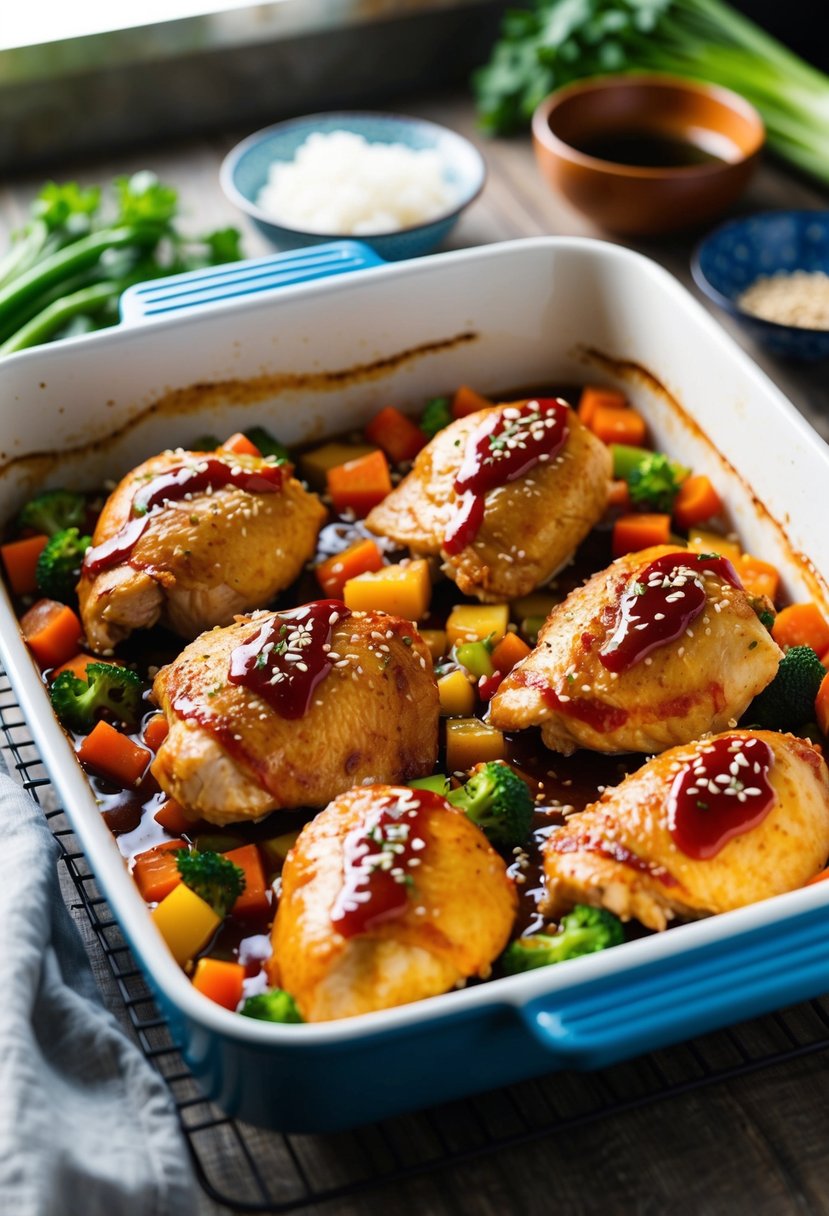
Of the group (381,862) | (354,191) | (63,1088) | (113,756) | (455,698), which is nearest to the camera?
(63,1088)

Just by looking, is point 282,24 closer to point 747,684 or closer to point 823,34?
point 823,34

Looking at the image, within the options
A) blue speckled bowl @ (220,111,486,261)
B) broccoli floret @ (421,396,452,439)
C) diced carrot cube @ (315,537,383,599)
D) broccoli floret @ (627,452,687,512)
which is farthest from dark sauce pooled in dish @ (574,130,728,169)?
diced carrot cube @ (315,537,383,599)

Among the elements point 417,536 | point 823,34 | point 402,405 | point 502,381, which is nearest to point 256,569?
point 417,536

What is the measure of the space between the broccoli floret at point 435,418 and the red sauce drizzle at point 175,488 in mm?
643

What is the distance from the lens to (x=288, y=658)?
324 cm

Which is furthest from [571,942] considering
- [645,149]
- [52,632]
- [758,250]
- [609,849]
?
[645,149]

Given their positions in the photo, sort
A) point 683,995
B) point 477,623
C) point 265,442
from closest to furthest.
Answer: point 683,995 < point 477,623 < point 265,442

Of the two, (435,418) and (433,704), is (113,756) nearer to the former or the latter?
(433,704)

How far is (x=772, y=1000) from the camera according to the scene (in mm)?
2486

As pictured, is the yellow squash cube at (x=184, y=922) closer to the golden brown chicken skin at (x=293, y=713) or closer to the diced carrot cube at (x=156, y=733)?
the golden brown chicken skin at (x=293, y=713)

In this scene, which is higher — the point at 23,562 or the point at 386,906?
the point at 386,906

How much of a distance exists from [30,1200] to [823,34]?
7.00 meters

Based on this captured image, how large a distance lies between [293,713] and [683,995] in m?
1.17

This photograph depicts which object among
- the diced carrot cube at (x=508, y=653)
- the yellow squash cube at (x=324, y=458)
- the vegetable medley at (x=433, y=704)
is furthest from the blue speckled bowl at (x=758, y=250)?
the diced carrot cube at (x=508, y=653)
